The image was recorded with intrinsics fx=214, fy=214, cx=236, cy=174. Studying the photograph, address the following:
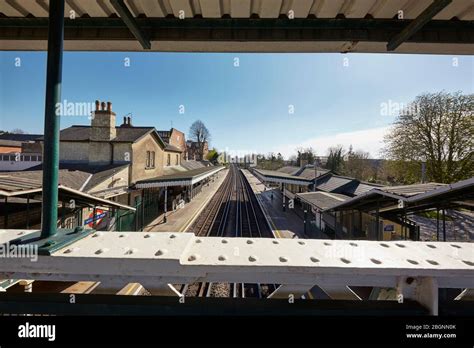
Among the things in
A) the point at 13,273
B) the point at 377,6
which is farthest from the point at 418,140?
the point at 13,273

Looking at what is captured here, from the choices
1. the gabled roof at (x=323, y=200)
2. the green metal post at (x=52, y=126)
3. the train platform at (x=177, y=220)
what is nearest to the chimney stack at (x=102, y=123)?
the train platform at (x=177, y=220)

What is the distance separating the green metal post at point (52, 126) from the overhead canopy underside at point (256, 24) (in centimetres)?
70

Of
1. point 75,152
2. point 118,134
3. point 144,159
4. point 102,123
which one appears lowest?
point 144,159

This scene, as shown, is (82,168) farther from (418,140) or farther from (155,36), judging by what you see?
(418,140)

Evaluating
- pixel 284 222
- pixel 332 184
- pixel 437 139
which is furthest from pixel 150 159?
pixel 437 139

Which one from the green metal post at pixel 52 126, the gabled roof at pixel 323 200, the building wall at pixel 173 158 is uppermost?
the building wall at pixel 173 158

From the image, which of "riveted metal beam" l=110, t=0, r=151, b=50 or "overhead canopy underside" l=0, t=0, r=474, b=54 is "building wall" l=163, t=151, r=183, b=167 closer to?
"overhead canopy underside" l=0, t=0, r=474, b=54

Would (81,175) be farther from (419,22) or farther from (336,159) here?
(336,159)

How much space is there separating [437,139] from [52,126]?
2472 centimetres

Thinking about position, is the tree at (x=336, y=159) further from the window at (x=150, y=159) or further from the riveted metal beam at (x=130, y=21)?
the riveted metal beam at (x=130, y=21)

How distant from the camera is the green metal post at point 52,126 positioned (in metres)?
1.24

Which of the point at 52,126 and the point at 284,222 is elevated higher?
the point at 52,126

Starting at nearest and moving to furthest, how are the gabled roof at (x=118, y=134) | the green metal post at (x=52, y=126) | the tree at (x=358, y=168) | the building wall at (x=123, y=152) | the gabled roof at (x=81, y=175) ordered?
the green metal post at (x=52, y=126) < the gabled roof at (x=81, y=175) < the building wall at (x=123, y=152) < the gabled roof at (x=118, y=134) < the tree at (x=358, y=168)

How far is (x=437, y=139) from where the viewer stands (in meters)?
18.0
